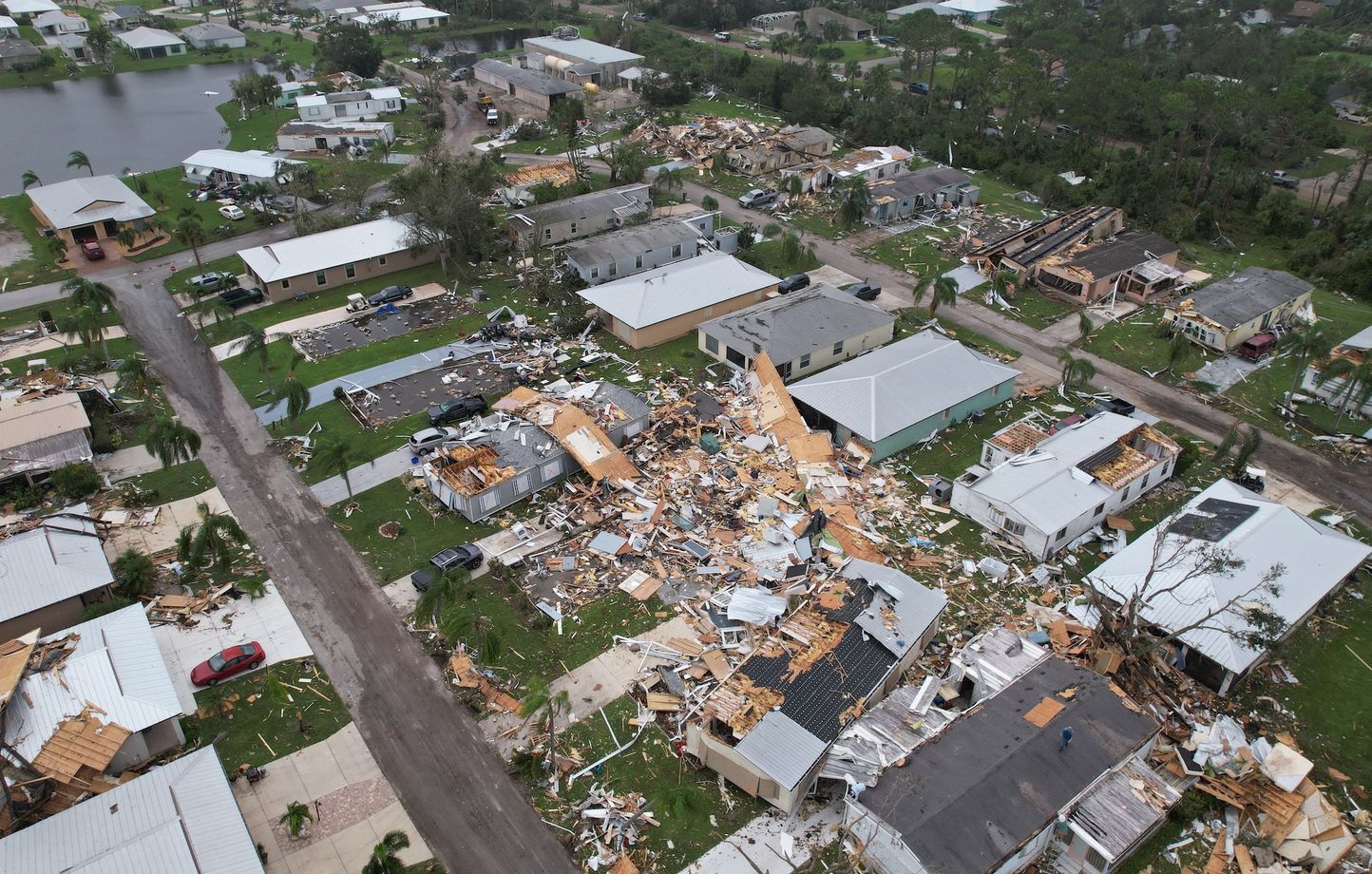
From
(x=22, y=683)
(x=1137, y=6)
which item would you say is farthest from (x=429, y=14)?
(x=22, y=683)

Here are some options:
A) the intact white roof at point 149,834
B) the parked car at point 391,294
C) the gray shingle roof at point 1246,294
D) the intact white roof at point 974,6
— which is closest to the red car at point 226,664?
the intact white roof at point 149,834

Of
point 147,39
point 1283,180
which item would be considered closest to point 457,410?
point 1283,180

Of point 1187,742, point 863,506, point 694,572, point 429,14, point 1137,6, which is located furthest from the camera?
point 429,14

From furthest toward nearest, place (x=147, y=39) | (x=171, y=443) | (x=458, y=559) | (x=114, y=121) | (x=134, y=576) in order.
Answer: (x=147, y=39) → (x=114, y=121) → (x=171, y=443) → (x=458, y=559) → (x=134, y=576)

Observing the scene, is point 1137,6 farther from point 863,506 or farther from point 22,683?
point 22,683

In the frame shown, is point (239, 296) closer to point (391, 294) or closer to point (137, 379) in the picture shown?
point (391, 294)

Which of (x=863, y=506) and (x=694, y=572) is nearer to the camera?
(x=694, y=572)

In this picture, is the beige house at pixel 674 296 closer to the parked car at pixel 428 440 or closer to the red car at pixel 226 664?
the parked car at pixel 428 440
